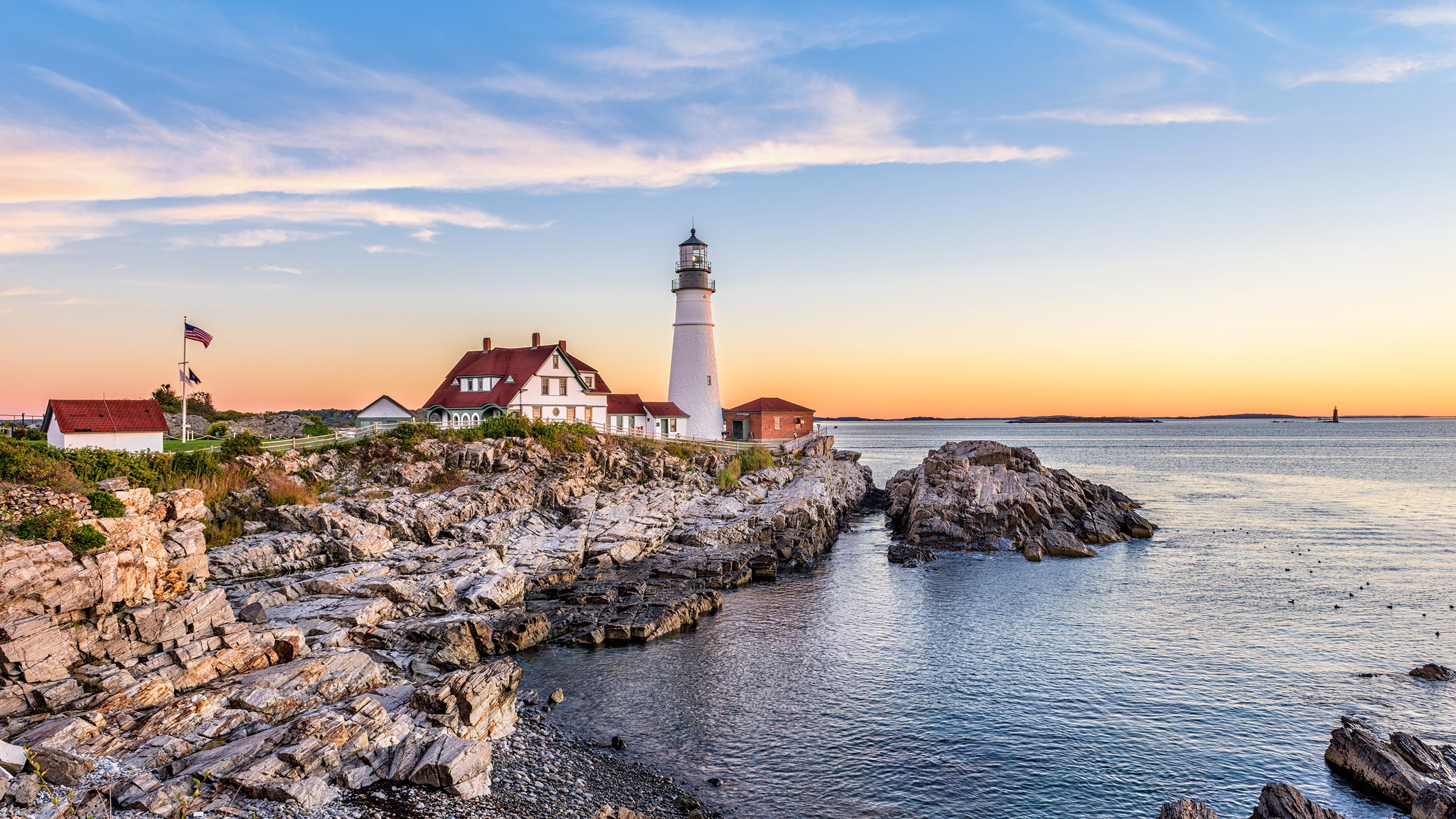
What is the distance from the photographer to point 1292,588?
108 feet

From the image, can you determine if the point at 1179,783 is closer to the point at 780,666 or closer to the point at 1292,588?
the point at 780,666

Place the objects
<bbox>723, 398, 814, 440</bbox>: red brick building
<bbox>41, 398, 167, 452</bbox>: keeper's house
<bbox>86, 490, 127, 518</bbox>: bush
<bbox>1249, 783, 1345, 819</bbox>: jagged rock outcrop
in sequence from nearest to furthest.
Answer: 1. <bbox>1249, 783, 1345, 819</bbox>: jagged rock outcrop
2. <bbox>86, 490, 127, 518</bbox>: bush
3. <bbox>41, 398, 167, 452</bbox>: keeper's house
4. <bbox>723, 398, 814, 440</bbox>: red brick building

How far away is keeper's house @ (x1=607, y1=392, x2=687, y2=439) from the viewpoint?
6284cm

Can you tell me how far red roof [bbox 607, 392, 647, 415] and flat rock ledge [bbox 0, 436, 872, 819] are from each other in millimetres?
20913

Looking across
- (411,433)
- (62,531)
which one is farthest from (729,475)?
(62,531)

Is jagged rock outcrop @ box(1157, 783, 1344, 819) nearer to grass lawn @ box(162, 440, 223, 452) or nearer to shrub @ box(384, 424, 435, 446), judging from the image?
grass lawn @ box(162, 440, 223, 452)

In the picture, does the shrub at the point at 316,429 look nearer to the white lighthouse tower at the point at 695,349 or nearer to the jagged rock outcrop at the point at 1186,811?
the white lighthouse tower at the point at 695,349

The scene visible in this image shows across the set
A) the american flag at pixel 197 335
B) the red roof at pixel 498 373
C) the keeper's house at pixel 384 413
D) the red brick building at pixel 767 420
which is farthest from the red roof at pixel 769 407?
the american flag at pixel 197 335

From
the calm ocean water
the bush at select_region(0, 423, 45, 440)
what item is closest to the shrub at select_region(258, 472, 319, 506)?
the bush at select_region(0, 423, 45, 440)

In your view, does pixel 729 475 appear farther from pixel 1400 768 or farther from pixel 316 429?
pixel 1400 768

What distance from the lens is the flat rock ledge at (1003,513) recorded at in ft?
140

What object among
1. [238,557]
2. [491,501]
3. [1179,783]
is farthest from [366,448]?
[1179,783]

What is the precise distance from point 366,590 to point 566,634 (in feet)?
21.9

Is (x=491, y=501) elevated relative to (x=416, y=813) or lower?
elevated
